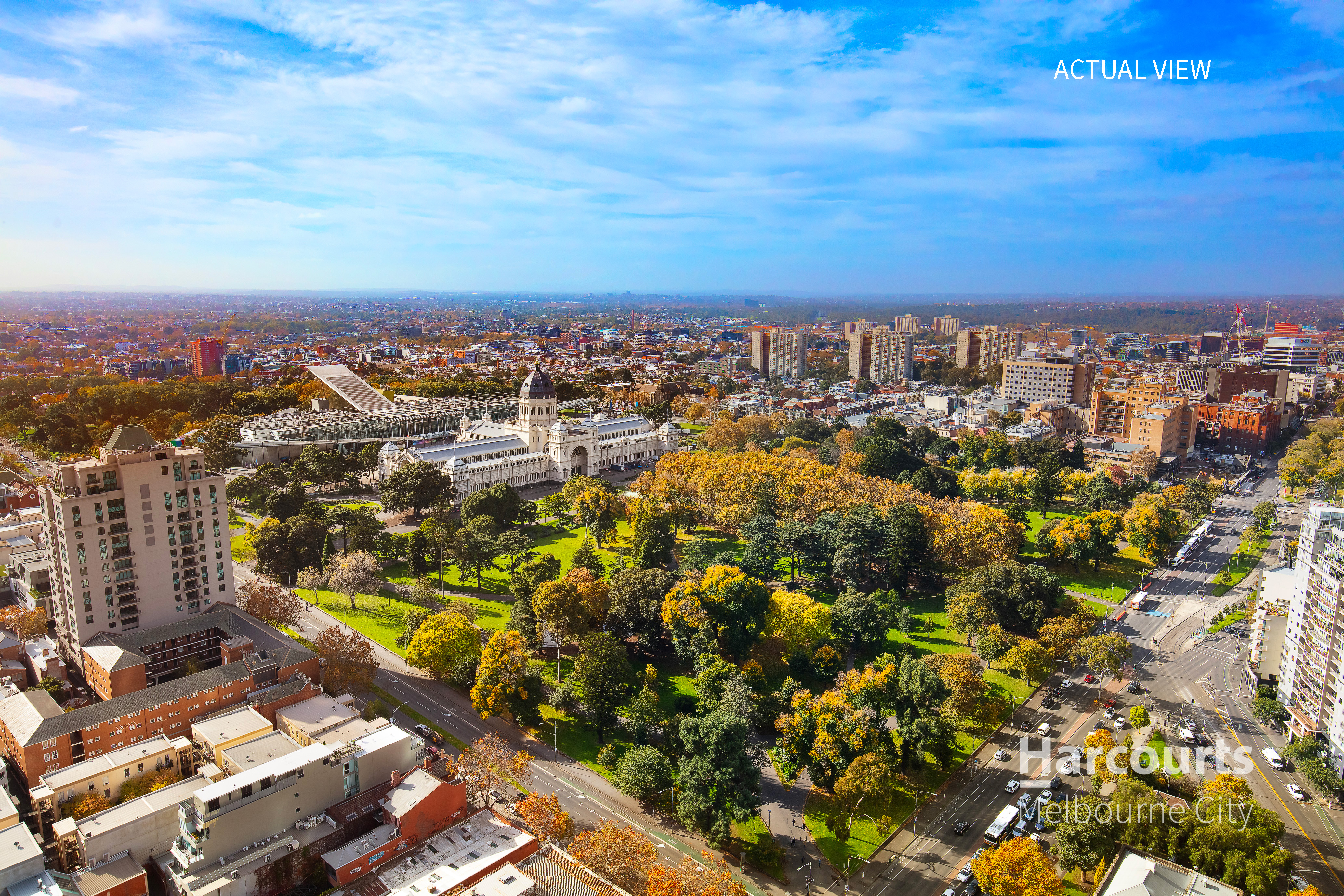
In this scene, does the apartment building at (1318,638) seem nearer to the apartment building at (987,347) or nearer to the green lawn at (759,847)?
the green lawn at (759,847)

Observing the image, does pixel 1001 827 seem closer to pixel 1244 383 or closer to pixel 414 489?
pixel 414 489

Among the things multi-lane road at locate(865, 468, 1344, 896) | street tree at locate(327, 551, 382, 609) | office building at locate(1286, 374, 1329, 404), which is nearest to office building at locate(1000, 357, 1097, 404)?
→ office building at locate(1286, 374, 1329, 404)

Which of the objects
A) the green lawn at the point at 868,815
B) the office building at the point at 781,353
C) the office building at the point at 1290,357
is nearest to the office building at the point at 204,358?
the office building at the point at 781,353

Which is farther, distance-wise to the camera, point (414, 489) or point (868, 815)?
point (414, 489)

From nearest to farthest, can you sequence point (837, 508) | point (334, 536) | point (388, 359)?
point (334, 536) → point (837, 508) → point (388, 359)

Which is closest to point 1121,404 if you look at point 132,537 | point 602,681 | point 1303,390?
point 1303,390

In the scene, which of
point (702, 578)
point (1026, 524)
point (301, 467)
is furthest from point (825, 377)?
point (702, 578)

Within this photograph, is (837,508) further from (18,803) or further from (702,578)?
(18,803)
